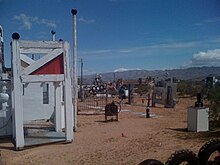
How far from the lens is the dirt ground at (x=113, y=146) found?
939cm

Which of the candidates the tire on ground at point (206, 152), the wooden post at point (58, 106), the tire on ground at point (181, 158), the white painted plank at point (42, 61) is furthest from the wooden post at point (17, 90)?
the tire on ground at point (206, 152)

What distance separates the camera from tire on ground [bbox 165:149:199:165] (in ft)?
23.5

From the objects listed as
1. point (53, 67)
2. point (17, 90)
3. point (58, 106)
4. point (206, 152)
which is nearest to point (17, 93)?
point (17, 90)

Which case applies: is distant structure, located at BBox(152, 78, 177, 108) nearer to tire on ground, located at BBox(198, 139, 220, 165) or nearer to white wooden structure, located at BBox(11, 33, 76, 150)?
white wooden structure, located at BBox(11, 33, 76, 150)

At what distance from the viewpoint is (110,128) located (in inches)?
601

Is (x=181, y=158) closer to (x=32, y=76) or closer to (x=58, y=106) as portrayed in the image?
(x=32, y=76)

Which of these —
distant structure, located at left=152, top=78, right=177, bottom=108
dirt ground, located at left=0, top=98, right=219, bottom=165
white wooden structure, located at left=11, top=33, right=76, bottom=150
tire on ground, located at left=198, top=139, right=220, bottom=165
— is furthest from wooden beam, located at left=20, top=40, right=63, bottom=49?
distant structure, located at left=152, top=78, right=177, bottom=108

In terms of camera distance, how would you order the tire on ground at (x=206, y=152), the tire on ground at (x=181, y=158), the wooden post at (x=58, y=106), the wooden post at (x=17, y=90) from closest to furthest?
the tire on ground at (x=181, y=158) < the tire on ground at (x=206, y=152) < the wooden post at (x=17, y=90) < the wooden post at (x=58, y=106)

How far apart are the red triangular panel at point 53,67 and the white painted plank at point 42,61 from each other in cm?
10

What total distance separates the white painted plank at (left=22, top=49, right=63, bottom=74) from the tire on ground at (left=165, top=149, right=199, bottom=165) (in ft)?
20.0

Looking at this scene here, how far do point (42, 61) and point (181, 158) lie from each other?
6.34 meters

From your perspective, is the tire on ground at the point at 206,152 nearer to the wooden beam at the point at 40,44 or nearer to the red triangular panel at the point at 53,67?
the red triangular panel at the point at 53,67

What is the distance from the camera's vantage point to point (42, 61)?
450 inches

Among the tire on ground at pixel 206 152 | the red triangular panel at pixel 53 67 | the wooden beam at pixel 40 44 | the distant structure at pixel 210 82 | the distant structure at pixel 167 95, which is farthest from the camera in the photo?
the distant structure at pixel 210 82
